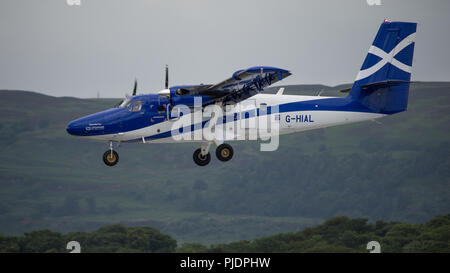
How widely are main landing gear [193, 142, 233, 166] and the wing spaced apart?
238cm

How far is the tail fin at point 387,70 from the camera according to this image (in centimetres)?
3831

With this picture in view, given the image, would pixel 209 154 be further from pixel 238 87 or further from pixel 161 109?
pixel 238 87

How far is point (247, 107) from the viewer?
122 feet

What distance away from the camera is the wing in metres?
33.9

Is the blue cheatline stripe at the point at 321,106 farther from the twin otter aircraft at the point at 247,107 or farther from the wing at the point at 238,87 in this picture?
the wing at the point at 238,87

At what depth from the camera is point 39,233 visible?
353 feet

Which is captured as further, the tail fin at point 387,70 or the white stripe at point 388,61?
the white stripe at point 388,61

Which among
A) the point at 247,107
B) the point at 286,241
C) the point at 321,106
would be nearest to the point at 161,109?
the point at 247,107

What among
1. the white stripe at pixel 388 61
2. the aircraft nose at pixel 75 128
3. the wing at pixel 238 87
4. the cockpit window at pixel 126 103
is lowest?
the aircraft nose at pixel 75 128

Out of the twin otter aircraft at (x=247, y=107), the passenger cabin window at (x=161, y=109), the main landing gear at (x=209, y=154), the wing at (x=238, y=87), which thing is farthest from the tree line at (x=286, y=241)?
the passenger cabin window at (x=161, y=109)

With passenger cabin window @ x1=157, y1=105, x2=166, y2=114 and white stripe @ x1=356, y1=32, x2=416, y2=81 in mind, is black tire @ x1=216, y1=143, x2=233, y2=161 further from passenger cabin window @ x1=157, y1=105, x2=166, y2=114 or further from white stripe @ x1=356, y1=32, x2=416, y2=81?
white stripe @ x1=356, y1=32, x2=416, y2=81

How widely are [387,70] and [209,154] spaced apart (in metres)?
9.65
